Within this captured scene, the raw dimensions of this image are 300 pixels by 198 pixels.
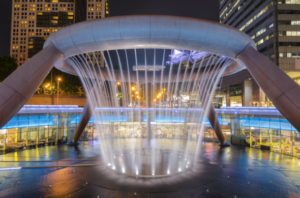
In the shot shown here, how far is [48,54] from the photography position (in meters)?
11.2

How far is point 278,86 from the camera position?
912 centimetres

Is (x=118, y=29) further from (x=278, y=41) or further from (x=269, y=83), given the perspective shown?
(x=278, y=41)

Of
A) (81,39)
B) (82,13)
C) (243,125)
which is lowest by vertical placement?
(243,125)

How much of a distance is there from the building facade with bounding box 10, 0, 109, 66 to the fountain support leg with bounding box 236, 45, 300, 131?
147 m

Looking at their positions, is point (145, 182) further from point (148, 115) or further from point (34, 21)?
point (34, 21)

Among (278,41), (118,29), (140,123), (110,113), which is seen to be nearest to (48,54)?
(118,29)

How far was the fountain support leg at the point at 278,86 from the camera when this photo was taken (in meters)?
8.42

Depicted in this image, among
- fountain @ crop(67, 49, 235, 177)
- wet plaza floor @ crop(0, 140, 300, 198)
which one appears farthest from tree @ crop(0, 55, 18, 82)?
wet plaza floor @ crop(0, 140, 300, 198)

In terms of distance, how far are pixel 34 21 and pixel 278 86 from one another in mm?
161879

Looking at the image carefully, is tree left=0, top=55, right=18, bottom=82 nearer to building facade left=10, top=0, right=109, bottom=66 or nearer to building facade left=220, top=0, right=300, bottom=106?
building facade left=220, top=0, right=300, bottom=106

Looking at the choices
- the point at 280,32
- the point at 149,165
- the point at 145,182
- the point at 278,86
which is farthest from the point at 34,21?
the point at 278,86

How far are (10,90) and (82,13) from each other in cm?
15535

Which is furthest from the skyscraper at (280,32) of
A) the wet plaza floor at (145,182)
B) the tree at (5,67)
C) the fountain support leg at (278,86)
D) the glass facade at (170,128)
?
the tree at (5,67)

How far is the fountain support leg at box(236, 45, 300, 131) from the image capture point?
27.6 feet
